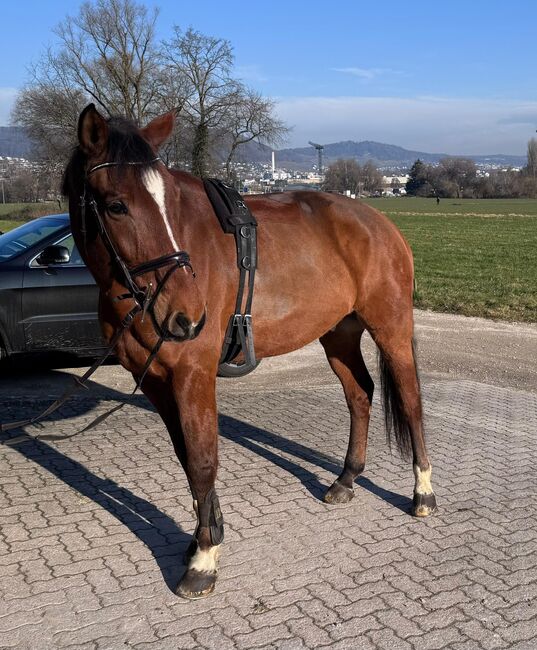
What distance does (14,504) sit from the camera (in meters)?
4.49

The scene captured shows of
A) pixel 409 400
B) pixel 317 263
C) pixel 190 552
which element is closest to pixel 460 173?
pixel 409 400

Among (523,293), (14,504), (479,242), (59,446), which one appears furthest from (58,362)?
(479,242)

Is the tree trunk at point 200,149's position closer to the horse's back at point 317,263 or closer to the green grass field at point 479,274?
the green grass field at point 479,274

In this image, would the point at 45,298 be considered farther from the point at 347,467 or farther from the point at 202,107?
the point at 202,107

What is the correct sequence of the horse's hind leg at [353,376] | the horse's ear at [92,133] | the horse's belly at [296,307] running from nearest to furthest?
the horse's ear at [92,133], the horse's belly at [296,307], the horse's hind leg at [353,376]

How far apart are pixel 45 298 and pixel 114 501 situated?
3.65 meters

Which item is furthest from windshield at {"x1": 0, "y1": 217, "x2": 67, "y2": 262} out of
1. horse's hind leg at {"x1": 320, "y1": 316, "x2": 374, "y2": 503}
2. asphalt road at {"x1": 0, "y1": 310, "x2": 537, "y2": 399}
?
horse's hind leg at {"x1": 320, "y1": 316, "x2": 374, "y2": 503}

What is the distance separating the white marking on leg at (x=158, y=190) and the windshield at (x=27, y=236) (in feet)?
17.2

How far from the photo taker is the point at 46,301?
24.8 feet

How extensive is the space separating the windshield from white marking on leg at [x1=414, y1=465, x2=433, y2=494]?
17.6 feet

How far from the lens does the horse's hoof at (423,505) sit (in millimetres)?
4344

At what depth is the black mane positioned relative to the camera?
2.96 m

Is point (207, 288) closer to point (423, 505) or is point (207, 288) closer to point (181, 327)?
point (181, 327)

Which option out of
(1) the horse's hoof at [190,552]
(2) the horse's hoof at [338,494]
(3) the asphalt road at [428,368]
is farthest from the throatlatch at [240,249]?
(3) the asphalt road at [428,368]
